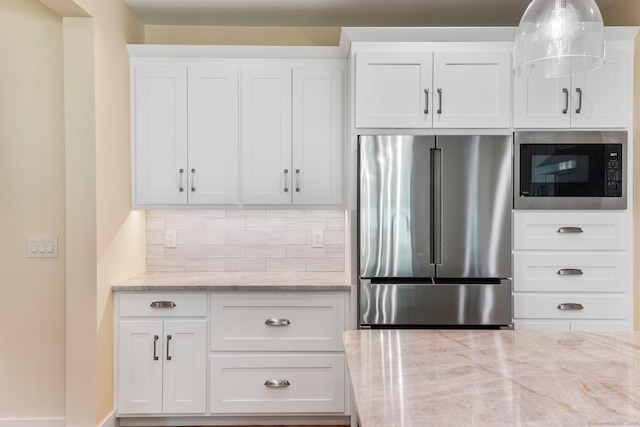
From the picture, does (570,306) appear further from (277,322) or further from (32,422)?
(32,422)

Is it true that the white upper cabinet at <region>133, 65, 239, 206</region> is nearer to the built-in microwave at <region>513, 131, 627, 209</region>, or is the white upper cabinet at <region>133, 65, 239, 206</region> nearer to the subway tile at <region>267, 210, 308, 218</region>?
the subway tile at <region>267, 210, 308, 218</region>

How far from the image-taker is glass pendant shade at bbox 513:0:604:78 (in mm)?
1342

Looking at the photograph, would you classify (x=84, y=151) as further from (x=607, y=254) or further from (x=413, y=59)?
(x=607, y=254)

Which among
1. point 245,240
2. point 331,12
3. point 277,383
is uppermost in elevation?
point 331,12

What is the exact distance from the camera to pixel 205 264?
337 cm

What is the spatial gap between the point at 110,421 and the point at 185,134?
1759mm

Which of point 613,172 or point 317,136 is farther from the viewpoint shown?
point 317,136

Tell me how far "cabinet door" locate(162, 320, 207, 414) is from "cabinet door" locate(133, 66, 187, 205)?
805mm

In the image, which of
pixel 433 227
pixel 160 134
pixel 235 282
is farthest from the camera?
pixel 160 134

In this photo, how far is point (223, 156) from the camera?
3.03m

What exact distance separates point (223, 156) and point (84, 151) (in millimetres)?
802

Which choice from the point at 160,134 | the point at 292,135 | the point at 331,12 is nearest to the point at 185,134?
the point at 160,134

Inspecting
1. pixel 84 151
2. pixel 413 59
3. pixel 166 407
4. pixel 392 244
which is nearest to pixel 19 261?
pixel 84 151

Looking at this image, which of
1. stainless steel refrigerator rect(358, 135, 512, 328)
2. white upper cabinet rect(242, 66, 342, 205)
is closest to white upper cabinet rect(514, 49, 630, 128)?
stainless steel refrigerator rect(358, 135, 512, 328)
